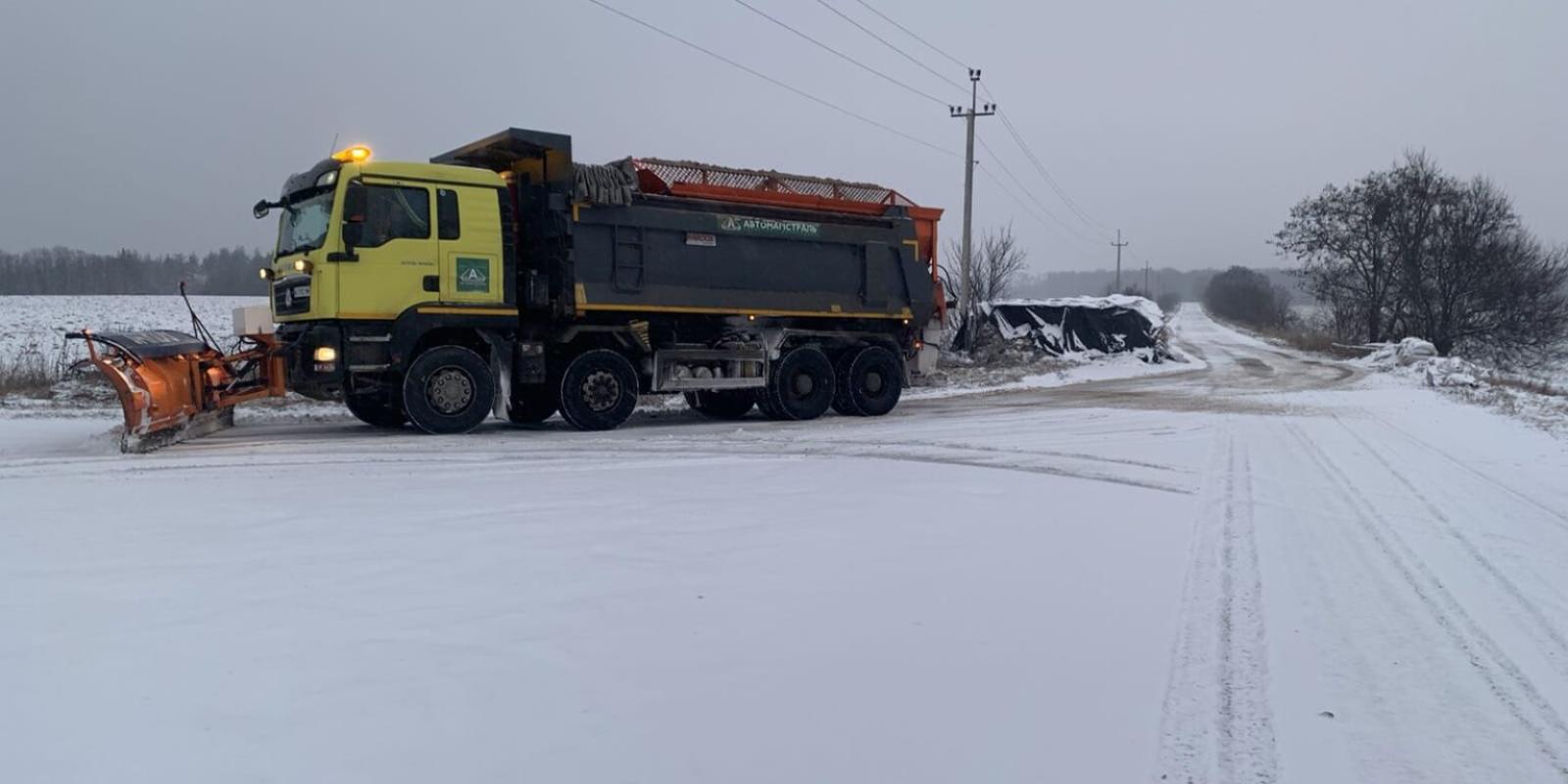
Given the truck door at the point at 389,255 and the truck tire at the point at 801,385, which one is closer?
the truck door at the point at 389,255

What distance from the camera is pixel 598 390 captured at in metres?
Answer: 13.1

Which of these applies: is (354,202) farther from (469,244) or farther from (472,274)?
(472,274)

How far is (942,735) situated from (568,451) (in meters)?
7.54

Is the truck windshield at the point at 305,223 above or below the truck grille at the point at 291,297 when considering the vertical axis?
above

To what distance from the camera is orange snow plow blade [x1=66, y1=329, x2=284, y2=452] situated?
9844 millimetres

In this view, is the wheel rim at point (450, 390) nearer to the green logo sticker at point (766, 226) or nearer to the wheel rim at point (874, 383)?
the green logo sticker at point (766, 226)

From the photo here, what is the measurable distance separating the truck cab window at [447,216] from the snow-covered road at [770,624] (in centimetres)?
337

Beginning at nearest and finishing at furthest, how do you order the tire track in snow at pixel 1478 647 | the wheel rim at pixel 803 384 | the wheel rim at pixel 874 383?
the tire track in snow at pixel 1478 647 → the wheel rim at pixel 803 384 → the wheel rim at pixel 874 383

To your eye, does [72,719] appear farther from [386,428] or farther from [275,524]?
[386,428]

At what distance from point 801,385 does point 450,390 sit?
507 cm

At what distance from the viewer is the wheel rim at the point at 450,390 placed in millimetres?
11805

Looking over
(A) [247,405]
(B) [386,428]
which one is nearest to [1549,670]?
(B) [386,428]

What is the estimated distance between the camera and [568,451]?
34.6 ft

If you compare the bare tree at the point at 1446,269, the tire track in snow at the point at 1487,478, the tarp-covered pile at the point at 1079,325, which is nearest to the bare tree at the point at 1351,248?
the bare tree at the point at 1446,269
